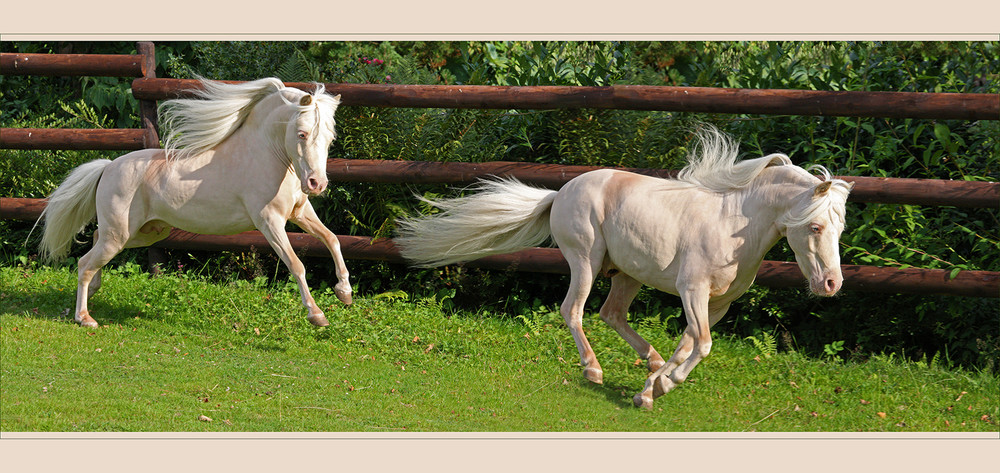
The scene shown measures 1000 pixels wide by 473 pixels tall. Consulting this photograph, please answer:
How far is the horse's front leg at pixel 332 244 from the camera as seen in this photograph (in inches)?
274

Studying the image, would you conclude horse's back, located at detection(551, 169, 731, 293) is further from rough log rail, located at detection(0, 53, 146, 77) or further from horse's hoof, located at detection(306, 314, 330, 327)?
rough log rail, located at detection(0, 53, 146, 77)

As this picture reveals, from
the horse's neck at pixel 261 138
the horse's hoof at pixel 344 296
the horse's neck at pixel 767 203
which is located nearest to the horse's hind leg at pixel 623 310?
the horse's neck at pixel 767 203

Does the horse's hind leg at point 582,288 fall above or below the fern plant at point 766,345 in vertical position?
above

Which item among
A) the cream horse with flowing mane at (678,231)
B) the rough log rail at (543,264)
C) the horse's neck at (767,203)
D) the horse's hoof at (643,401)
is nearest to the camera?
the cream horse with flowing mane at (678,231)

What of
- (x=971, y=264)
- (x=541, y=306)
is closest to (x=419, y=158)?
(x=541, y=306)

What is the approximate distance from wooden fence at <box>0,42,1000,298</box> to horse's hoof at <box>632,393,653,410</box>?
5.98 ft

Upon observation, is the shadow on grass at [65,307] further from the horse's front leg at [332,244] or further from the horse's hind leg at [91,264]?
the horse's front leg at [332,244]

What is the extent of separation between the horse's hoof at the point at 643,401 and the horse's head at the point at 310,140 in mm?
2574

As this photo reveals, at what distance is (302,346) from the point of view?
Answer: 725 cm

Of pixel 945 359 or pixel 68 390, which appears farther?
pixel 945 359

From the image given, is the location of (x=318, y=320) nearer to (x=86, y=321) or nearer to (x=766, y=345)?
(x=86, y=321)

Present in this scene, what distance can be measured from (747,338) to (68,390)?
5.02 m

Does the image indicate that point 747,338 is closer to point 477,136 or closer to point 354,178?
point 477,136

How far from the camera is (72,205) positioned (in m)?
7.75
